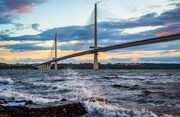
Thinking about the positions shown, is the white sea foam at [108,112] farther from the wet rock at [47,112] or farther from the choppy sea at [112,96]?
the wet rock at [47,112]

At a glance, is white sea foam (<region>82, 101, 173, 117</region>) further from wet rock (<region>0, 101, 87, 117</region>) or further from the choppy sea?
wet rock (<region>0, 101, 87, 117</region>)

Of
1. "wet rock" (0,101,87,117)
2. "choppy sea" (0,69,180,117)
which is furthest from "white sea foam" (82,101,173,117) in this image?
"wet rock" (0,101,87,117)

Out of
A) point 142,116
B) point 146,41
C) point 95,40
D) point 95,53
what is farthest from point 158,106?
point 95,40

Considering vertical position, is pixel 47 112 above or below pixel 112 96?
above

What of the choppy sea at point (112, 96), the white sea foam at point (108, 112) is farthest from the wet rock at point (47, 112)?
the choppy sea at point (112, 96)

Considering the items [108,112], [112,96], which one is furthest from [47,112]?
[112,96]

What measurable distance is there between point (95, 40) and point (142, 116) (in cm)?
5587

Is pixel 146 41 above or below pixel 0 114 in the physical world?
above

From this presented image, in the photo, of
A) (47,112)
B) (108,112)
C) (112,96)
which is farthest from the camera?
(112,96)

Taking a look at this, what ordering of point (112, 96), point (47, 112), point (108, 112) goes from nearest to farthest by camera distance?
point (47, 112) → point (108, 112) → point (112, 96)

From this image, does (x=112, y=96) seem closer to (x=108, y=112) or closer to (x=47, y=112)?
(x=108, y=112)

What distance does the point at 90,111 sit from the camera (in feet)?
34.1

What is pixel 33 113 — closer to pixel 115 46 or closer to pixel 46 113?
A: pixel 46 113

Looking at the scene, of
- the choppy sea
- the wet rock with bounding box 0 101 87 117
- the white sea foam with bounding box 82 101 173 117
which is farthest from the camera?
the choppy sea
